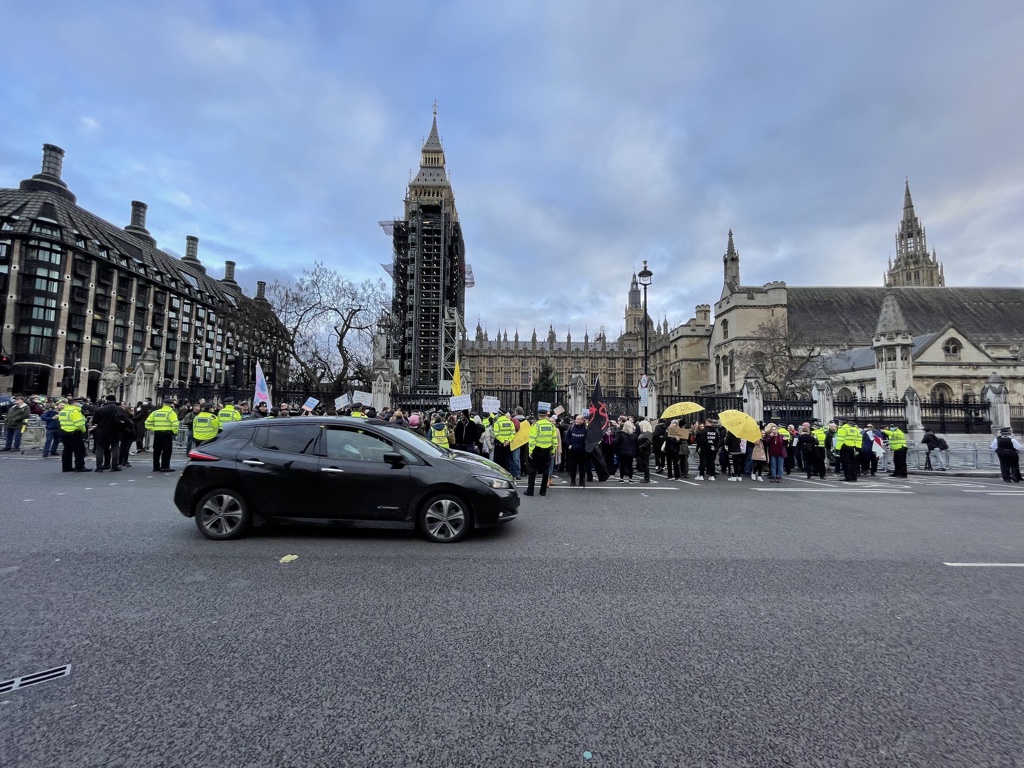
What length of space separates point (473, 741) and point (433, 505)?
388cm

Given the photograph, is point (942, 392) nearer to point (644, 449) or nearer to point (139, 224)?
point (644, 449)

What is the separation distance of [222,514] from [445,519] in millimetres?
2684

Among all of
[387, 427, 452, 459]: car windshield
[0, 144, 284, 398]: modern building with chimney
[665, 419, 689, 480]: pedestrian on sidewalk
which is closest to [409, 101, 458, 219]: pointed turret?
[0, 144, 284, 398]: modern building with chimney

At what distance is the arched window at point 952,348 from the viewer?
1753 inches

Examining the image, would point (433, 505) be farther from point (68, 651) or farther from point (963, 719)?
point (963, 719)

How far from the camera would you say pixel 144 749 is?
2307mm

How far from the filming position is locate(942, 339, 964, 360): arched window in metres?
44.5

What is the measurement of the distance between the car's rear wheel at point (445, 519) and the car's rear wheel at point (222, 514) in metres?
2.17

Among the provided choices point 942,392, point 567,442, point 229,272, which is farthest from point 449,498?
point 229,272

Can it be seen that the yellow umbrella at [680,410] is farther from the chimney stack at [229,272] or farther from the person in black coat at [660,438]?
the chimney stack at [229,272]

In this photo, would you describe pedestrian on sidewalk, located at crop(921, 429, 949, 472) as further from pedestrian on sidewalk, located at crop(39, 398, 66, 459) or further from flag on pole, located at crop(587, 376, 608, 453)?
pedestrian on sidewalk, located at crop(39, 398, 66, 459)

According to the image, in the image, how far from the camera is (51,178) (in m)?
64.4

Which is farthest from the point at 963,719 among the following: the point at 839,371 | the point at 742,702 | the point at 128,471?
the point at 839,371

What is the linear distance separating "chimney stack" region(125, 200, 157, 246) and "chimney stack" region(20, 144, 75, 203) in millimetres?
14481
